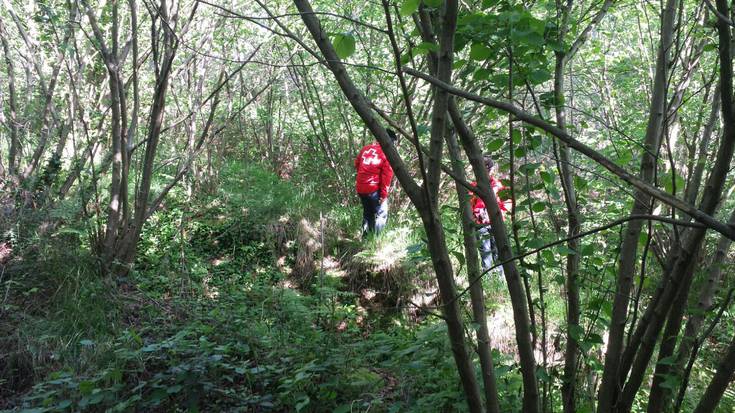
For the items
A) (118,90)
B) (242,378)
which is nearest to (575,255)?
(242,378)

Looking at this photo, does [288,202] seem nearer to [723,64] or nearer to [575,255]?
[575,255]

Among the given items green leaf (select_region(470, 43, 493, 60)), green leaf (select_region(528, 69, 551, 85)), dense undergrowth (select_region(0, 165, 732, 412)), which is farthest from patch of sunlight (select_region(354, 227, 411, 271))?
green leaf (select_region(470, 43, 493, 60))

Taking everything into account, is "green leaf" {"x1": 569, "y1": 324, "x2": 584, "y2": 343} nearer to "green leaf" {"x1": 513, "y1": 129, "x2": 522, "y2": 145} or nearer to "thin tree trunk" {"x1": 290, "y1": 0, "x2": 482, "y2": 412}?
"thin tree trunk" {"x1": 290, "y1": 0, "x2": 482, "y2": 412}

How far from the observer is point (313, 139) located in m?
9.84

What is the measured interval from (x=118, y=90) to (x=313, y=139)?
458cm

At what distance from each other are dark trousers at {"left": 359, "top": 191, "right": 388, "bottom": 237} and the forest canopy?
0.10 ft

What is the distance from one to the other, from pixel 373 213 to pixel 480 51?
19.6 ft

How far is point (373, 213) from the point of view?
7.83 m

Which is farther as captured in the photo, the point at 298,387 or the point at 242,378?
the point at 242,378

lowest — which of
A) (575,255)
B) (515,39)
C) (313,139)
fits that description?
(575,255)

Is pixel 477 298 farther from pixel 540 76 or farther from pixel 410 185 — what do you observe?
pixel 540 76

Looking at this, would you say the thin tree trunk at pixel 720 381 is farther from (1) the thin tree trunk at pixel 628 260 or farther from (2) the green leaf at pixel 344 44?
(2) the green leaf at pixel 344 44

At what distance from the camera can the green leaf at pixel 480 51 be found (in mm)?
1879

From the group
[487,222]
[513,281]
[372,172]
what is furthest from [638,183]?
[372,172]
